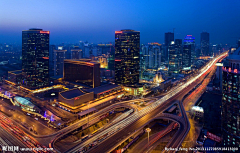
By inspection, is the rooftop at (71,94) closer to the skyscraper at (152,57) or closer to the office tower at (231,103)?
the office tower at (231,103)

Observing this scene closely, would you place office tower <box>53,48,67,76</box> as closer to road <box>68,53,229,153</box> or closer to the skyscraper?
the skyscraper

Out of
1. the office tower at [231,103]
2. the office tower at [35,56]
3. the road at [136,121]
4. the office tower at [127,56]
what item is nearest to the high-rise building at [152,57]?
the office tower at [127,56]

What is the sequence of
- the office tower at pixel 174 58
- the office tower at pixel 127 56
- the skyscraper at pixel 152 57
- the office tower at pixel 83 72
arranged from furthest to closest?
1. the skyscraper at pixel 152 57
2. the office tower at pixel 174 58
3. the office tower at pixel 127 56
4. the office tower at pixel 83 72

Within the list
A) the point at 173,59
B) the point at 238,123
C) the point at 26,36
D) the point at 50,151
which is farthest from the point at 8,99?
the point at 173,59

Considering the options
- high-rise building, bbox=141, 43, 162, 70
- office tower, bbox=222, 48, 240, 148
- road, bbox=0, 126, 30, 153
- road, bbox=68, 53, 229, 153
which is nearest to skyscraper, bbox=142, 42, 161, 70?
high-rise building, bbox=141, 43, 162, 70

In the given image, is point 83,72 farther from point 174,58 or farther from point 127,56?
point 174,58

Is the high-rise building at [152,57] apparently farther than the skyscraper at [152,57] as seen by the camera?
No
